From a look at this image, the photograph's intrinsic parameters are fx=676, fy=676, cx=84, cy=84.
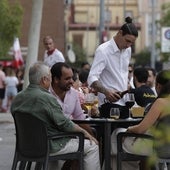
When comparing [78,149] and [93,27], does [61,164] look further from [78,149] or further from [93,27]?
[93,27]

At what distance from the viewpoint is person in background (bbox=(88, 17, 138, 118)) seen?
767 centimetres

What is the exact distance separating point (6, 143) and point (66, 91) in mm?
5725

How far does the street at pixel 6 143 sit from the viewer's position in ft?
32.6

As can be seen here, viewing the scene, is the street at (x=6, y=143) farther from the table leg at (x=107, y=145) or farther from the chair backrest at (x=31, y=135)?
the chair backrest at (x=31, y=135)

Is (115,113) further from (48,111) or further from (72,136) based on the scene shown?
(48,111)

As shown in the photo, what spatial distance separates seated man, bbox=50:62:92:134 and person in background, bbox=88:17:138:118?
1.51 ft

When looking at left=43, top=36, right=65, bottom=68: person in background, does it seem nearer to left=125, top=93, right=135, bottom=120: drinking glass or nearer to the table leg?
left=125, top=93, right=135, bottom=120: drinking glass

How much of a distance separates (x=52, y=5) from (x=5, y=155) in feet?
124

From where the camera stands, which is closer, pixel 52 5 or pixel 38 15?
pixel 38 15

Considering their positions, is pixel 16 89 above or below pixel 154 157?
below

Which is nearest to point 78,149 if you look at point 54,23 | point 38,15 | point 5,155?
point 5,155

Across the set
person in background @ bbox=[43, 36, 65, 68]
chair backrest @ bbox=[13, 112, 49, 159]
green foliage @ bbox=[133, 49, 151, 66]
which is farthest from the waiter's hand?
green foliage @ bbox=[133, 49, 151, 66]

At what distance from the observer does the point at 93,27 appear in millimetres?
98250

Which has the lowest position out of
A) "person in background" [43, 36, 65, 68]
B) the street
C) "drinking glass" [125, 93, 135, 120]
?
the street
